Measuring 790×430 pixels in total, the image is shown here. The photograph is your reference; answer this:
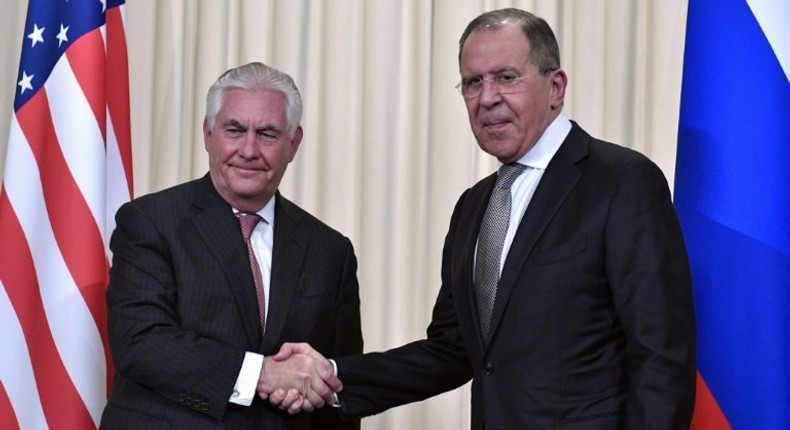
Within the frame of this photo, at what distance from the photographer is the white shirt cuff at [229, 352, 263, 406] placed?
8.61 ft

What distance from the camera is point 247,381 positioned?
2.63 m

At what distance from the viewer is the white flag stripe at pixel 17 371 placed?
3.12 m

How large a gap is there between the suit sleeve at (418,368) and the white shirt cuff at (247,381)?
1.04ft

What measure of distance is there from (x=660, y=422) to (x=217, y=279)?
3.60 feet

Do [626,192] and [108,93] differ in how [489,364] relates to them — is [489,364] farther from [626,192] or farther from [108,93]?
[108,93]

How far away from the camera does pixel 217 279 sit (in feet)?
8.80

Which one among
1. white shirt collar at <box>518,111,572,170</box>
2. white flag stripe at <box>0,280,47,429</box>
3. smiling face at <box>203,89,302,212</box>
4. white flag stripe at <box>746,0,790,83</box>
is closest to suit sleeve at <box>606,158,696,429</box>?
white shirt collar at <box>518,111,572,170</box>

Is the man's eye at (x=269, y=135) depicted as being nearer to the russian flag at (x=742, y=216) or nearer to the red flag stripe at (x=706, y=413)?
the russian flag at (x=742, y=216)

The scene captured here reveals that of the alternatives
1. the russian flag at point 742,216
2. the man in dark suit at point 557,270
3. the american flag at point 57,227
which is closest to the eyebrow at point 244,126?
the man in dark suit at point 557,270

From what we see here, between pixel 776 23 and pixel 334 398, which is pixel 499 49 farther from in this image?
pixel 334 398

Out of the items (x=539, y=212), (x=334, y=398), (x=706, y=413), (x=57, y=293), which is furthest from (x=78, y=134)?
(x=706, y=413)

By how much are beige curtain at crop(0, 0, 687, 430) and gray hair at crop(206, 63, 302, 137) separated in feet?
3.23

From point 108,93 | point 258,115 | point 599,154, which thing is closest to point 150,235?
point 258,115

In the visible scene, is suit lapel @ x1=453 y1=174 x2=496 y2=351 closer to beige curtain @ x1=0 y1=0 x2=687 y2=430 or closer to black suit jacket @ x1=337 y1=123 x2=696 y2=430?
black suit jacket @ x1=337 y1=123 x2=696 y2=430
